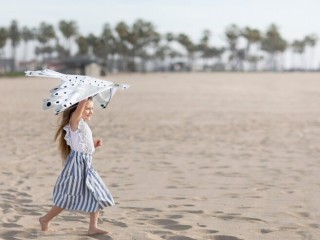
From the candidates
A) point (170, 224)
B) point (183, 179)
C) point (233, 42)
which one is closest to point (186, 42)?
point (233, 42)

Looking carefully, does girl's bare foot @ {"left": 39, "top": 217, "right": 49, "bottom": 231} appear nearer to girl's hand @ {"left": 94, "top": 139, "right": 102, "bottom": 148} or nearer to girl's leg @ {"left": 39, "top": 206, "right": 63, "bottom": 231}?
girl's leg @ {"left": 39, "top": 206, "right": 63, "bottom": 231}

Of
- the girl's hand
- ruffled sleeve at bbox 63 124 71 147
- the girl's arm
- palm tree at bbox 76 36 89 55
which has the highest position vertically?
palm tree at bbox 76 36 89 55

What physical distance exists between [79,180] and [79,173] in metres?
0.05

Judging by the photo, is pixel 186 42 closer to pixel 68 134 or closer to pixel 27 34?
pixel 27 34

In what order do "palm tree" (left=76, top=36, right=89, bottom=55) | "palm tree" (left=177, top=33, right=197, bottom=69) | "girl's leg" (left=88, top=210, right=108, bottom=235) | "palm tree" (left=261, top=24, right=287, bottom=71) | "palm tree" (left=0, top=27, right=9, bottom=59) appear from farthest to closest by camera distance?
"palm tree" (left=261, top=24, right=287, bottom=71), "palm tree" (left=177, top=33, right=197, bottom=69), "palm tree" (left=76, top=36, right=89, bottom=55), "palm tree" (left=0, top=27, right=9, bottom=59), "girl's leg" (left=88, top=210, right=108, bottom=235)

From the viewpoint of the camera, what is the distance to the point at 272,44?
158 m

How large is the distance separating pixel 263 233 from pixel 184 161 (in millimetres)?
4311

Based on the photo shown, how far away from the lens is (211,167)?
28.5 ft

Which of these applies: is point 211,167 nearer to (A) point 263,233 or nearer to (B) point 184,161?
(B) point 184,161

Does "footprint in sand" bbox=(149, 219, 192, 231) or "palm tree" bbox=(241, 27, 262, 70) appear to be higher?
"palm tree" bbox=(241, 27, 262, 70)

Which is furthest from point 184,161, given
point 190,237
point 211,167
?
point 190,237

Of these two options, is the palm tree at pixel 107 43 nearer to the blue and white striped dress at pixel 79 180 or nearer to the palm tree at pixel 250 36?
the palm tree at pixel 250 36

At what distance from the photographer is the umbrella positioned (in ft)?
14.1

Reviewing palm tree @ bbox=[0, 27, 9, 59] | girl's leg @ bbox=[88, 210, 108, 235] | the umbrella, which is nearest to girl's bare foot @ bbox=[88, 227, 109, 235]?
girl's leg @ bbox=[88, 210, 108, 235]
